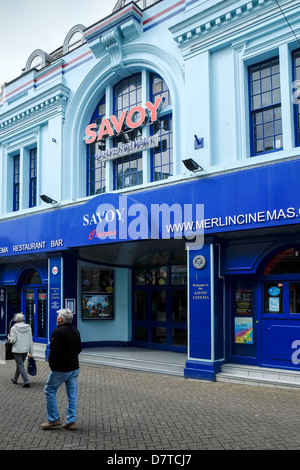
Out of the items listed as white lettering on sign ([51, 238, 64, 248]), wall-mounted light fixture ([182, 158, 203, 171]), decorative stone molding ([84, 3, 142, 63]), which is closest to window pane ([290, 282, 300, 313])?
wall-mounted light fixture ([182, 158, 203, 171])

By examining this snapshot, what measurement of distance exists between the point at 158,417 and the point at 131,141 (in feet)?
26.1

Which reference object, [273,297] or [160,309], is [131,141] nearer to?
[160,309]

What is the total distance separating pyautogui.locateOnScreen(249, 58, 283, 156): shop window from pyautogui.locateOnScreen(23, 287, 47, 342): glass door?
355 inches

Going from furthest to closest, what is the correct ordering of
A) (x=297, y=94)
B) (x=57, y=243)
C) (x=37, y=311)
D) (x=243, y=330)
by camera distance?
(x=37, y=311) < (x=57, y=243) < (x=243, y=330) < (x=297, y=94)

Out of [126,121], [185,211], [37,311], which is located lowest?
[37,311]

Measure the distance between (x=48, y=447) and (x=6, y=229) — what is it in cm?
1089

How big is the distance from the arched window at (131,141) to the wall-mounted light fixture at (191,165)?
1.67 metres

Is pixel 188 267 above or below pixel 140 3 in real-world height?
below

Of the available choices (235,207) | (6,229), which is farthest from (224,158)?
(6,229)

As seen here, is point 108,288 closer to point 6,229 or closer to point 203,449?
point 6,229

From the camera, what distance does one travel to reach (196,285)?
10164mm

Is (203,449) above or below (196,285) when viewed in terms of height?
below

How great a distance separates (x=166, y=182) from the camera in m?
11.0

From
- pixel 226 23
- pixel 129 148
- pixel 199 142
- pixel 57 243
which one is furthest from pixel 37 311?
pixel 226 23
